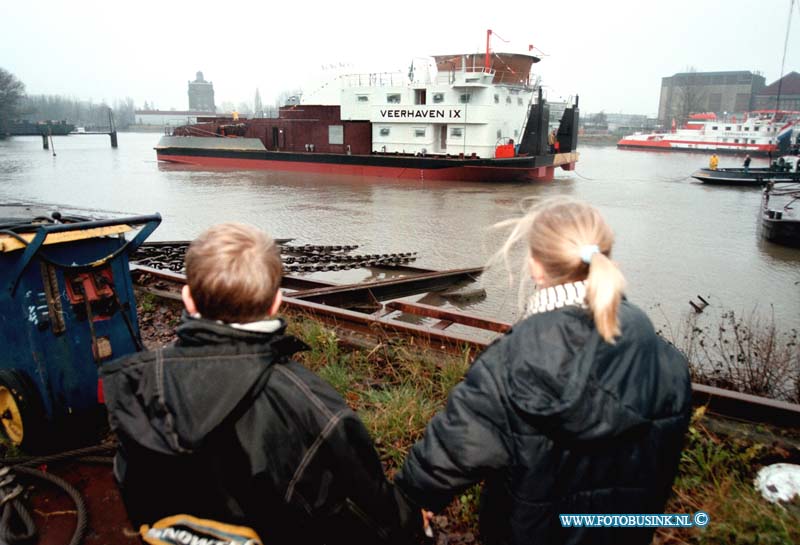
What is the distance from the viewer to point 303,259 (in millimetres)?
9016

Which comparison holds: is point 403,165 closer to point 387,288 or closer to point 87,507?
point 387,288

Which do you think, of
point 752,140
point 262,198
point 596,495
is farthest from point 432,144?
point 752,140

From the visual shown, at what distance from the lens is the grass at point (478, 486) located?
2334 millimetres

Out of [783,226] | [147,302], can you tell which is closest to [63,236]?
[147,302]

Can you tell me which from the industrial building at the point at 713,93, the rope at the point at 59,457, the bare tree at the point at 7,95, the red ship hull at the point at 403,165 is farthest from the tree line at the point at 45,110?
the industrial building at the point at 713,93

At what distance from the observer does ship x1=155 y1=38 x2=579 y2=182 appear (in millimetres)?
23266

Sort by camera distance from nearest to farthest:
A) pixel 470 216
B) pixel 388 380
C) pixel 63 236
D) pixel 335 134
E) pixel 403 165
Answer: pixel 63 236, pixel 388 380, pixel 470 216, pixel 403 165, pixel 335 134

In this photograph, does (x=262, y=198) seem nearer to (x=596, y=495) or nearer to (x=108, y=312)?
(x=108, y=312)

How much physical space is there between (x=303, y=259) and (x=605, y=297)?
799 cm

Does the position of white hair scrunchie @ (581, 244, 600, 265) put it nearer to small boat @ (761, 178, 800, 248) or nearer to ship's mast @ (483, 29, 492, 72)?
small boat @ (761, 178, 800, 248)

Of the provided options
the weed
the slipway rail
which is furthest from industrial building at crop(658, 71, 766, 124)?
the weed

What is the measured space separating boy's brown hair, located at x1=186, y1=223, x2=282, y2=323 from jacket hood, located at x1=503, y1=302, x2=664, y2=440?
69 cm

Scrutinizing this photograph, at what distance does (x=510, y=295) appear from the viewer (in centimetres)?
784

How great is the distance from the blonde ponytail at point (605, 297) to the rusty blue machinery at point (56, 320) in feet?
8.36
